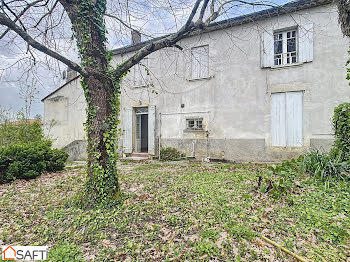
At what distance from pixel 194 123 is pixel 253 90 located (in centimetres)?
283

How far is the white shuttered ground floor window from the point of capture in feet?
22.8

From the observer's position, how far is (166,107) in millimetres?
9484

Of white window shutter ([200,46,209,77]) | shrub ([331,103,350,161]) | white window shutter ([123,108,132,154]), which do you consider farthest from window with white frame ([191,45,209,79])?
shrub ([331,103,350,161])

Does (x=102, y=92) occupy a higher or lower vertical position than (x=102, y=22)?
lower

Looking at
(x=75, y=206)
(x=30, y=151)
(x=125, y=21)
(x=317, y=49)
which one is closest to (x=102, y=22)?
(x=125, y=21)

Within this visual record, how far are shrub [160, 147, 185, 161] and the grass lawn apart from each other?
494 cm

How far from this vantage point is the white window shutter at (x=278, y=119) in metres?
7.20

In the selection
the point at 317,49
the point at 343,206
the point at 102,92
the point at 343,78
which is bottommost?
the point at 343,206

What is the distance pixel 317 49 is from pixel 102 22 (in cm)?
711

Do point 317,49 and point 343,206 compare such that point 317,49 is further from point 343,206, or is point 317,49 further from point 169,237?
point 169,237

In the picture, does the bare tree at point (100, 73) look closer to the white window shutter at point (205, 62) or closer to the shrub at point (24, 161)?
the shrub at point (24, 161)

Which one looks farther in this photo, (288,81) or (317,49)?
(288,81)

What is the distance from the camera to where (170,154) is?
922cm

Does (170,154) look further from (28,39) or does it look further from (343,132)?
(28,39)
